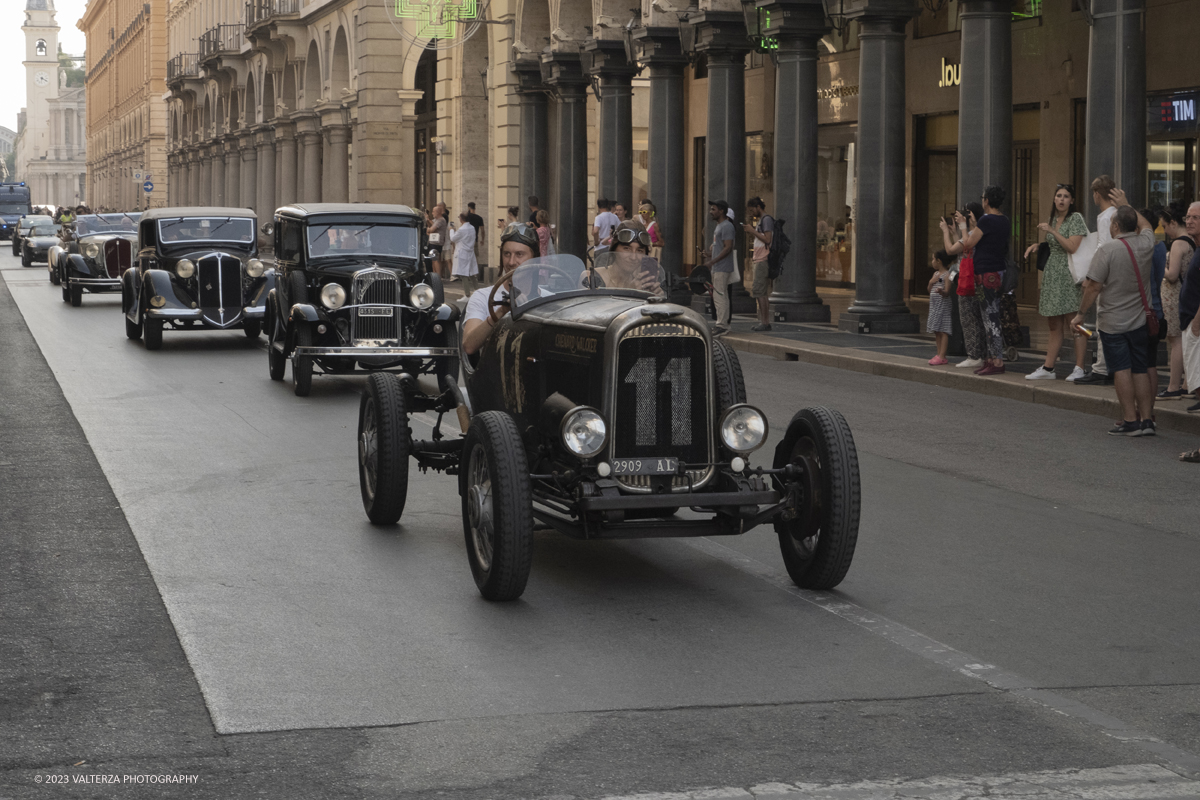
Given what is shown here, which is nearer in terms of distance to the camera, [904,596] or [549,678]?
[549,678]

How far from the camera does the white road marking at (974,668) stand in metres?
5.10

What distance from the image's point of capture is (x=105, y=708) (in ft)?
17.9

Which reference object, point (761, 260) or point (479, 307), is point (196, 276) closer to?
point (761, 260)

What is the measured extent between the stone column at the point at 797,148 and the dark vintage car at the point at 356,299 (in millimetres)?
7922

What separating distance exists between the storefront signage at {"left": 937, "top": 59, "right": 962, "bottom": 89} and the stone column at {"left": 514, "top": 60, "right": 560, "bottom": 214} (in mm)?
10200

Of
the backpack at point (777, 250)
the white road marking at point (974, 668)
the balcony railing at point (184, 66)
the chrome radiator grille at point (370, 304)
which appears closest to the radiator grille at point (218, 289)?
the chrome radiator grille at point (370, 304)

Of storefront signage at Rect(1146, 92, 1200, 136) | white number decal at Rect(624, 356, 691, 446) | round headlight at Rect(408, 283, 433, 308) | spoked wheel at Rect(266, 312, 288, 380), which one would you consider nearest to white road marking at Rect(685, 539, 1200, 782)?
white number decal at Rect(624, 356, 691, 446)

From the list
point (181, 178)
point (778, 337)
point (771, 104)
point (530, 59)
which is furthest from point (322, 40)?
point (181, 178)

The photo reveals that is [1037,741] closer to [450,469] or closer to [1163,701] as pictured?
[1163,701]

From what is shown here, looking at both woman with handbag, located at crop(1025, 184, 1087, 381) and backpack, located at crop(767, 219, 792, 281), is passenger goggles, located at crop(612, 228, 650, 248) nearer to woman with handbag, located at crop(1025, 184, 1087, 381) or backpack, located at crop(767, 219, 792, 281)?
woman with handbag, located at crop(1025, 184, 1087, 381)

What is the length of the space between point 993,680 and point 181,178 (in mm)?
88530

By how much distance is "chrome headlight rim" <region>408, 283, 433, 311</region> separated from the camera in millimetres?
16000

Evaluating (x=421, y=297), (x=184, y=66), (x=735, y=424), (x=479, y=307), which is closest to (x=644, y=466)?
(x=735, y=424)

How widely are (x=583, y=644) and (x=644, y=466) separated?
1.03 meters
